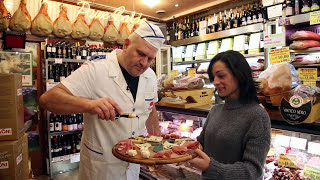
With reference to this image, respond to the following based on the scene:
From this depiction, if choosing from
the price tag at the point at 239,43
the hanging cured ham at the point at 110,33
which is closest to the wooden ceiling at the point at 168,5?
the hanging cured ham at the point at 110,33

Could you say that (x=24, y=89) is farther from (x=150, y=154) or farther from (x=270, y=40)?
(x=270, y=40)

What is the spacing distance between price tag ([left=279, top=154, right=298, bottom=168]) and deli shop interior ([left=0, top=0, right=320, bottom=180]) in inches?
0.4

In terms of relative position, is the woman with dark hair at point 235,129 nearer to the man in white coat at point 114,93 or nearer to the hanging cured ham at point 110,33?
the man in white coat at point 114,93

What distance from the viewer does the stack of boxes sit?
2.03 m

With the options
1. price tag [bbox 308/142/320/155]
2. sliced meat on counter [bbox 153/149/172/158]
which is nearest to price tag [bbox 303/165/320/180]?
price tag [bbox 308/142/320/155]

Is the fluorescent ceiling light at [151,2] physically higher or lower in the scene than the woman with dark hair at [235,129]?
higher

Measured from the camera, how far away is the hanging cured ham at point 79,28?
504cm

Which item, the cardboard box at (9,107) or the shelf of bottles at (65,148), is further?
the shelf of bottles at (65,148)

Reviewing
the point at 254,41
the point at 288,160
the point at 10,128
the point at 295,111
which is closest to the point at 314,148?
the point at 288,160

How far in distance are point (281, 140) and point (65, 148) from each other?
13.7 feet

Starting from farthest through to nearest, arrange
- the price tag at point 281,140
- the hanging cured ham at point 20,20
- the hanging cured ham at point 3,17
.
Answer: the hanging cured ham at point 20,20 → the hanging cured ham at point 3,17 → the price tag at point 281,140

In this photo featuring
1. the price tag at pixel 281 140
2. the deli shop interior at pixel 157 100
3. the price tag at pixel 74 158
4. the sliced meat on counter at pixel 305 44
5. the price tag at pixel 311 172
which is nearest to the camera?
the deli shop interior at pixel 157 100

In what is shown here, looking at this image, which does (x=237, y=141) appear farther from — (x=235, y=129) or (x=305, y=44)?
(x=305, y=44)

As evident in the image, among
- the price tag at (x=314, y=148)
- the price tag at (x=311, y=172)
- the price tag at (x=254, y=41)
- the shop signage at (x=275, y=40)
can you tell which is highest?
the price tag at (x=254, y=41)
